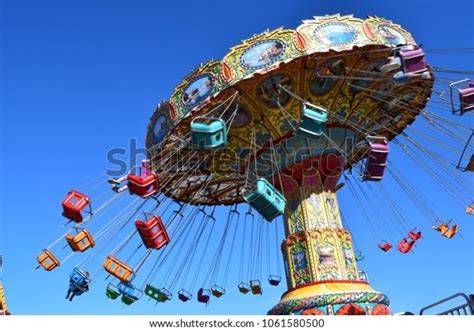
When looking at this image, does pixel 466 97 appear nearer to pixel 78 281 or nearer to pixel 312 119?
pixel 312 119

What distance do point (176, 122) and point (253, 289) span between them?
7033 mm

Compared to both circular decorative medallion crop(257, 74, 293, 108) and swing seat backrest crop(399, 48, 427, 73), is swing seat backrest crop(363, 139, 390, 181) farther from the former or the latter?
circular decorative medallion crop(257, 74, 293, 108)

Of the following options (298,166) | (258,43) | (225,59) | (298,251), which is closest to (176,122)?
A: (225,59)

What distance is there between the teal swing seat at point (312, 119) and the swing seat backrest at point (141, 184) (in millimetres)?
3507

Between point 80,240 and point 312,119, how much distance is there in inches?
228

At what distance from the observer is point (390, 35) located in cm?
1068

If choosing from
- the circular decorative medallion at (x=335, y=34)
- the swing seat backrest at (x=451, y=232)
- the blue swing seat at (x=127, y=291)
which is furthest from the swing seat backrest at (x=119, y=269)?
the swing seat backrest at (x=451, y=232)

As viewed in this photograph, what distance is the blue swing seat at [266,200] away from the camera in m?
8.35

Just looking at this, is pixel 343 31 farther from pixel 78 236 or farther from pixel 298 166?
pixel 78 236

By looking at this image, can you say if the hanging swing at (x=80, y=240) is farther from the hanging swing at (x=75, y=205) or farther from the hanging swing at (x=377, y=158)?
the hanging swing at (x=377, y=158)

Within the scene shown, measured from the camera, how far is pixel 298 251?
37.7 feet

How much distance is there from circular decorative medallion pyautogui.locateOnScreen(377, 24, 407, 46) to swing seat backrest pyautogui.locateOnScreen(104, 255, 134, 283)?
7912 millimetres

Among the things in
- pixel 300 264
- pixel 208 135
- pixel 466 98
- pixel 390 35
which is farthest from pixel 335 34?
pixel 300 264

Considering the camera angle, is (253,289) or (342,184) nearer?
(342,184)
